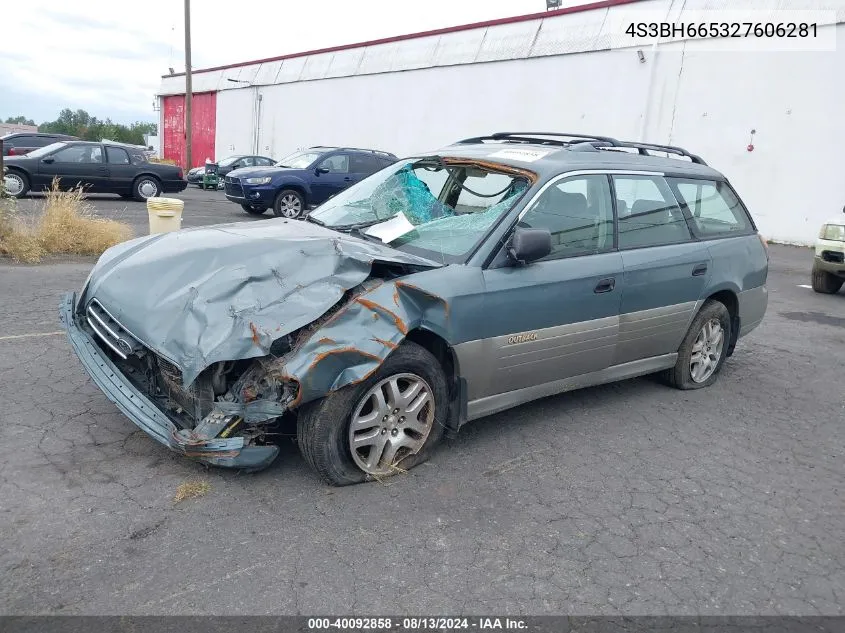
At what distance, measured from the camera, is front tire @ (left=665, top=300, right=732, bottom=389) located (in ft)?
17.6

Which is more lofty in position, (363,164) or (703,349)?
(363,164)

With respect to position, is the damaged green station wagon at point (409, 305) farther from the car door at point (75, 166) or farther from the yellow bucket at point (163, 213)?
the car door at point (75, 166)

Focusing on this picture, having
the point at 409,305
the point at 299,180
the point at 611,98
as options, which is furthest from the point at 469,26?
the point at 409,305

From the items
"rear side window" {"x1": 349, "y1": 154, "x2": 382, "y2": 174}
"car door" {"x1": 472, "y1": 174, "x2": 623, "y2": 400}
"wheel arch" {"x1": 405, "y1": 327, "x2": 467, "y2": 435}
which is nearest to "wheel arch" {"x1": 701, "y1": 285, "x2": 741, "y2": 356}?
"car door" {"x1": 472, "y1": 174, "x2": 623, "y2": 400}

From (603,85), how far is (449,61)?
6.85 metres

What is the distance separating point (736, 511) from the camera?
144 inches

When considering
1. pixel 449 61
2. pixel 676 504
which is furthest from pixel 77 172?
pixel 676 504

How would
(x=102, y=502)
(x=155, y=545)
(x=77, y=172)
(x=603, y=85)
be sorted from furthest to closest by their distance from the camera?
(x=603, y=85) < (x=77, y=172) < (x=102, y=502) < (x=155, y=545)

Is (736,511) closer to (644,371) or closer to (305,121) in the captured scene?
(644,371)

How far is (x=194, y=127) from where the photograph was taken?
4288 centimetres

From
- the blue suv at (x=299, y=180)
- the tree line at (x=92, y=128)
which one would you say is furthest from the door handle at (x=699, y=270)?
the tree line at (x=92, y=128)

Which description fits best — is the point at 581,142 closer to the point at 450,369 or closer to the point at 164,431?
the point at 450,369

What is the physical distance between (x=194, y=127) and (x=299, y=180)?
30.8 meters

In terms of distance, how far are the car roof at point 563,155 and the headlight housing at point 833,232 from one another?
538 cm
